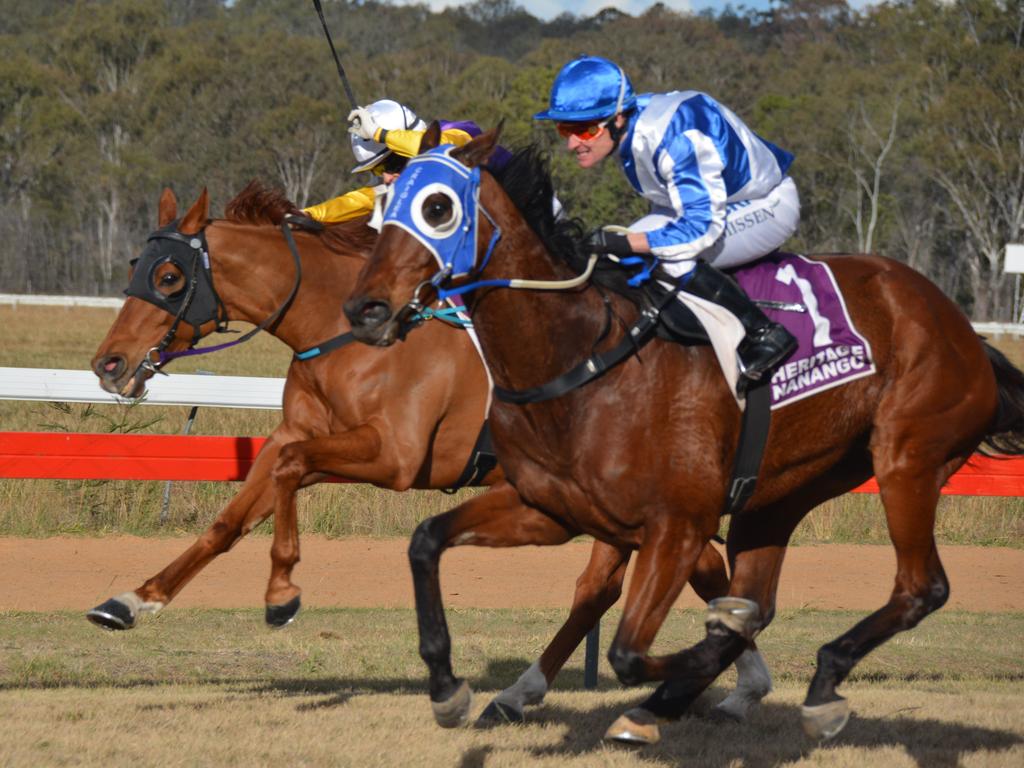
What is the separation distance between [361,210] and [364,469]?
5.14ft

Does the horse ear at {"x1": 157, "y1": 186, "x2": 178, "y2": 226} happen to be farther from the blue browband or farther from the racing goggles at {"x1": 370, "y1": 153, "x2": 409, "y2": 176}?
the blue browband

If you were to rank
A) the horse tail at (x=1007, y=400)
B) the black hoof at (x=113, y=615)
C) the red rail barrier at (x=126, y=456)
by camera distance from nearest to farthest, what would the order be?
1. the black hoof at (x=113, y=615)
2. the horse tail at (x=1007, y=400)
3. the red rail barrier at (x=126, y=456)

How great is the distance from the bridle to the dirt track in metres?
2.30

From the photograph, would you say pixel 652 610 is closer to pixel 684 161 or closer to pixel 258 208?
pixel 684 161

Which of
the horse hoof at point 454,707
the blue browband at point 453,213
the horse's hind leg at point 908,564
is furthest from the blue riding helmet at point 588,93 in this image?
the horse hoof at point 454,707

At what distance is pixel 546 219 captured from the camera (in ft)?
13.5

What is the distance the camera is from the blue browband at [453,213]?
3707 millimetres

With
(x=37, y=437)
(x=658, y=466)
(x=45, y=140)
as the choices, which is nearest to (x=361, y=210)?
(x=37, y=437)

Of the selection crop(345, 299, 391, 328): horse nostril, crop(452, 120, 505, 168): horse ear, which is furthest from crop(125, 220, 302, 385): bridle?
crop(345, 299, 391, 328): horse nostril

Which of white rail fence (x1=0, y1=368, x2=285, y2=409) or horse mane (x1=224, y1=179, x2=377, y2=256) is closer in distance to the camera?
horse mane (x1=224, y1=179, x2=377, y2=256)

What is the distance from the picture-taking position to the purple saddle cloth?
4.41 m

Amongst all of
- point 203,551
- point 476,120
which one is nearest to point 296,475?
point 203,551

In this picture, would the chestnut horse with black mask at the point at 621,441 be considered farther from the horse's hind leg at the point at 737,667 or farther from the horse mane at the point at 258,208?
the horse mane at the point at 258,208

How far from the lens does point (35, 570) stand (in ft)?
26.6
